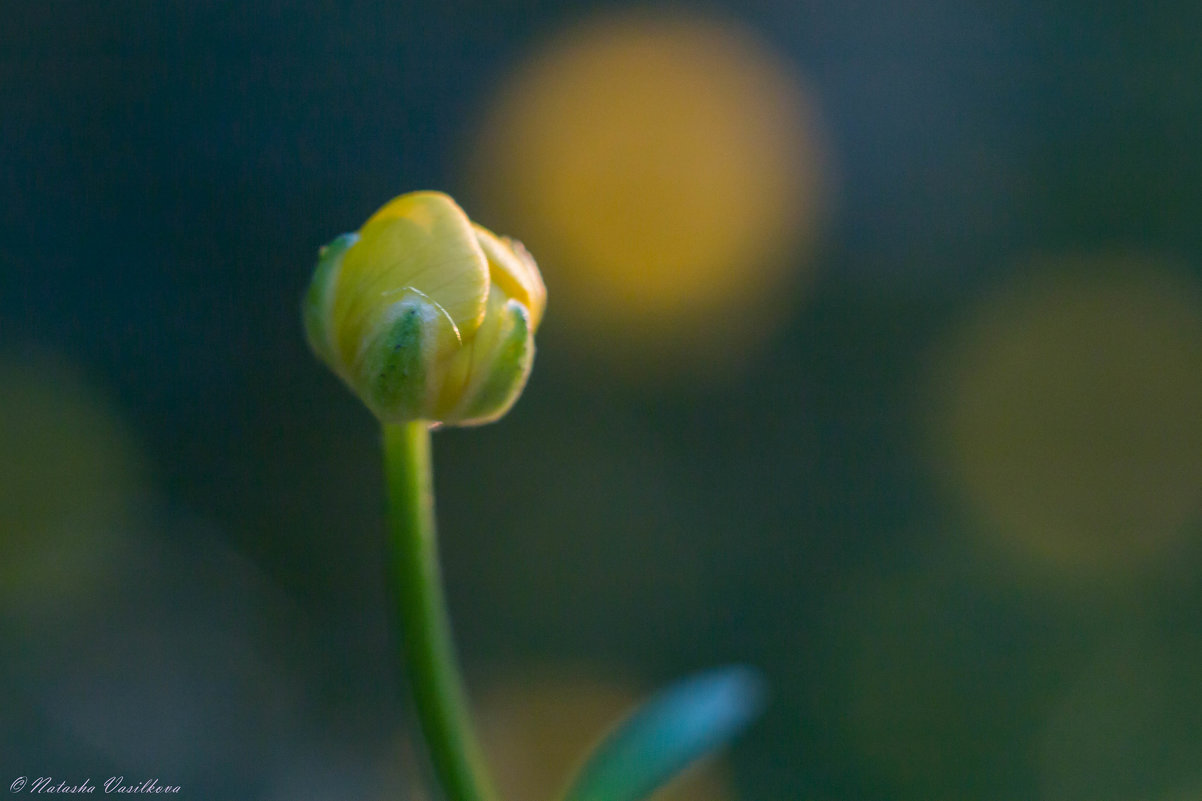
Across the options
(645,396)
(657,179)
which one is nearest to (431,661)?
(645,396)

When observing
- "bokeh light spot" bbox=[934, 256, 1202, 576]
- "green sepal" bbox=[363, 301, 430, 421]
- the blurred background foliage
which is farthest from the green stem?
"bokeh light spot" bbox=[934, 256, 1202, 576]

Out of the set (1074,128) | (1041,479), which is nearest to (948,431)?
(1041,479)

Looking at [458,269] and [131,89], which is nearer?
[458,269]

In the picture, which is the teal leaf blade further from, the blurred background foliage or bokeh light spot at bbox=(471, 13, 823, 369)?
bokeh light spot at bbox=(471, 13, 823, 369)

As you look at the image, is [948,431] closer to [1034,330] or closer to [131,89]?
[1034,330]

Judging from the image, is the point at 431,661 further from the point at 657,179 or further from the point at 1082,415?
the point at 1082,415

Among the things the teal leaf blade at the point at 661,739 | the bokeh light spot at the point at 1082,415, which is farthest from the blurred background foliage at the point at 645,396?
the teal leaf blade at the point at 661,739

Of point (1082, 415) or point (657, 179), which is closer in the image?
point (1082, 415)
